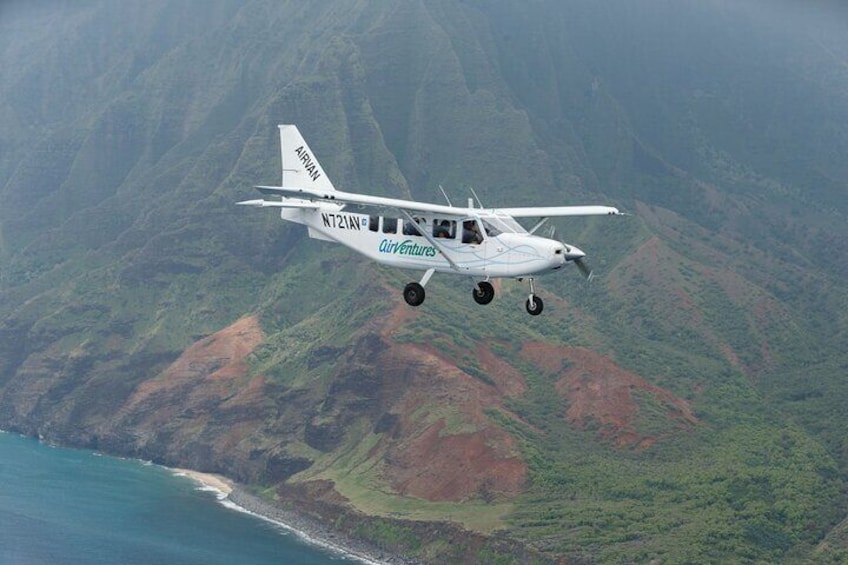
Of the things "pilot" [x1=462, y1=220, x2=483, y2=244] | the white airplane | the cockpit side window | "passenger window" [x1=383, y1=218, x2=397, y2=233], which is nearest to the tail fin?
the white airplane

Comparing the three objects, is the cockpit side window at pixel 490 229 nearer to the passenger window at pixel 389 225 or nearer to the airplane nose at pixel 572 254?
the airplane nose at pixel 572 254

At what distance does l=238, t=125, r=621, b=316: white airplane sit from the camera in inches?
3440

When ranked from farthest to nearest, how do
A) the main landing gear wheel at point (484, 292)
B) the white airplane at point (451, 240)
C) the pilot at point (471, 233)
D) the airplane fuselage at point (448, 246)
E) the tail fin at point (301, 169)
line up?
the tail fin at point (301, 169) < the main landing gear wheel at point (484, 292) < the pilot at point (471, 233) < the white airplane at point (451, 240) < the airplane fuselage at point (448, 246)

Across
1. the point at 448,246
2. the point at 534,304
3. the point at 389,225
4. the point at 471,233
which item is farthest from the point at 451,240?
the point at 534,304

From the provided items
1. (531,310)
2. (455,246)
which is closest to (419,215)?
(455,246)

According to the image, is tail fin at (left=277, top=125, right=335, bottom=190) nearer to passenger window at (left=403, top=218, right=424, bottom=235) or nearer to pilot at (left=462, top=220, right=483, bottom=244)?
passenger window at (left=403, top=218, right=424, bottom=235)

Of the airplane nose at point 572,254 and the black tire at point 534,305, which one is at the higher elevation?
the airplane nose at point 572,254

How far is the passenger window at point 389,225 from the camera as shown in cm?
9256

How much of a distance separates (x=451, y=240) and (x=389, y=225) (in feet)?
16.4

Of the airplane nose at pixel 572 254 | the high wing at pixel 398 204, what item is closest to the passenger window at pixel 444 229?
the high wing at pixel 398 204

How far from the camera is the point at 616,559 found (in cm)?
19912

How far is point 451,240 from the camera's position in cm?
8975

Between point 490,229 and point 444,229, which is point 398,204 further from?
point 490,229

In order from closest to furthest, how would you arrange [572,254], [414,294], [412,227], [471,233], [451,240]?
[572,254] < [471,233] < [451,240] < [412,227] < [414,294]
